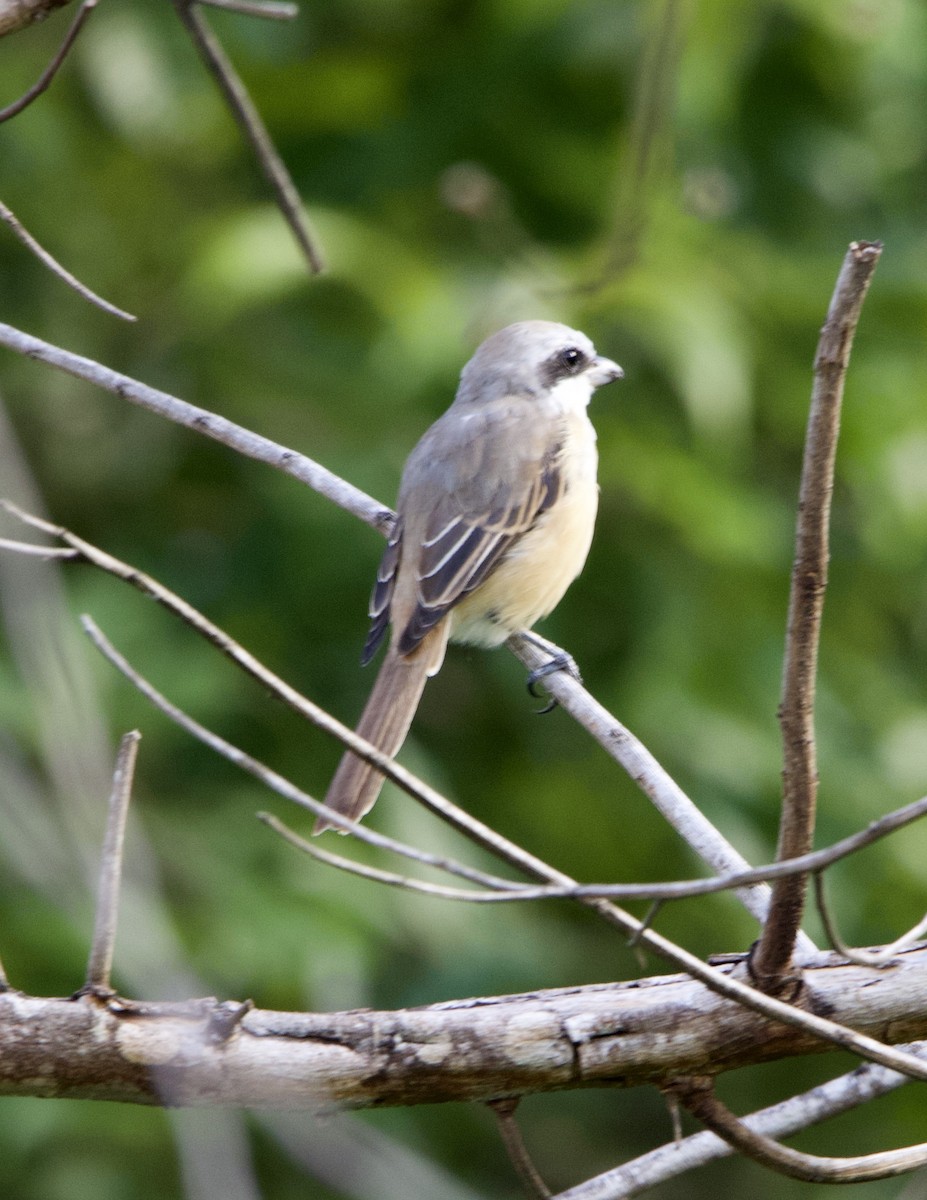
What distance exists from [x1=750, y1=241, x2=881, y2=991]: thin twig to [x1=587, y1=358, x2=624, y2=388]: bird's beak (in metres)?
3.29

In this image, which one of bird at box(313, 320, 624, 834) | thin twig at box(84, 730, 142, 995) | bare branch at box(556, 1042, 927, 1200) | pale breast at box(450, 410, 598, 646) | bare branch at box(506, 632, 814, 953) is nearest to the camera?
thin twig at box(84, 730, 142, 995)

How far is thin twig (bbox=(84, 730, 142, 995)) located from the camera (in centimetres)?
214

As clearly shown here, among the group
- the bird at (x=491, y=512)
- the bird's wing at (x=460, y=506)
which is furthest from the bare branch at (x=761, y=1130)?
the bird's wing at (x=460, y=506)

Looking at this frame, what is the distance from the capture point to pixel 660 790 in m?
2.60

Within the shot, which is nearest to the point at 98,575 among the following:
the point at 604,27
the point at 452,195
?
the point at 452,195

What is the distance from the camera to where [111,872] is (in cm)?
214

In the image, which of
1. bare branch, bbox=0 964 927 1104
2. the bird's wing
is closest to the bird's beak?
the bird's wing

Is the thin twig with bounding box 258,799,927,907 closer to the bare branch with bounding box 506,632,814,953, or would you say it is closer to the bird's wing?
the bare branch with bounding box 506,632,814,953

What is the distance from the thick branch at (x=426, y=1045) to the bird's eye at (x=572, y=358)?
3222 millimetres

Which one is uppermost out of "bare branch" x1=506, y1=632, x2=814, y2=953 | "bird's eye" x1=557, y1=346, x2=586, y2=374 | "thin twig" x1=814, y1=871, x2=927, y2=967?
"bird's eye" x1=557, y1=346, x2=586, y2=374

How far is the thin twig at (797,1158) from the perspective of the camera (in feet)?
6.84

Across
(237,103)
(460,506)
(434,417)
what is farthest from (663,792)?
(434,417)

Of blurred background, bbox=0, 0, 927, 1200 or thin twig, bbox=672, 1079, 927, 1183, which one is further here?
blurred background, bbox=0, 0, 927, 1200

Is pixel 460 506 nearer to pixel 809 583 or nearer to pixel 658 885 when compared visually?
pixel 809 583
